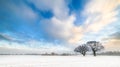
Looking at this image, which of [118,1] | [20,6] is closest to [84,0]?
[118,1]

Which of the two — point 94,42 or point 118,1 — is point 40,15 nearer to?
point 118,1

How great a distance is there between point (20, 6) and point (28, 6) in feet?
2.99

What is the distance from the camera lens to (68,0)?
1831cm
